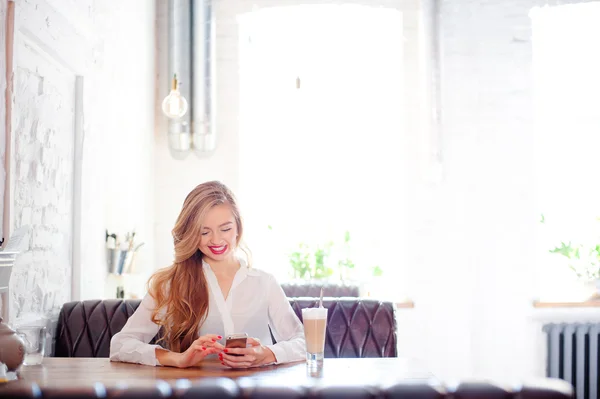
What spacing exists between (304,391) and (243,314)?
56.1 inches

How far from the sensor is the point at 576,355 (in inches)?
188

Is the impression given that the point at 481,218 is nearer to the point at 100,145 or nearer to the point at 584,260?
the point at 584,260

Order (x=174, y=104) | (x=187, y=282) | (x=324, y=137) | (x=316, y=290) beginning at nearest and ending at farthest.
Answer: (x=187, y=282) < (x=174, y=104) < (x=316, y=290) < (x=324, y=137)

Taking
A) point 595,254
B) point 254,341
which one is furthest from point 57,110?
point 595,254

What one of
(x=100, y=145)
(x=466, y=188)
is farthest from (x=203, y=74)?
(x=466, y=188)

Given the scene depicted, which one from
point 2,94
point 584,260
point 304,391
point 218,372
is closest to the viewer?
point 304,391

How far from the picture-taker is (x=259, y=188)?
17.9ft

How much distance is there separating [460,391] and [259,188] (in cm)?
455

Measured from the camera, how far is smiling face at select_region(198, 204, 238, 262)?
234 cm

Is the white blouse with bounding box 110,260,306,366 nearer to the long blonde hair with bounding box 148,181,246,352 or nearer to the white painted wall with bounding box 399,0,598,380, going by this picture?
the long blonde hair with bounding box 148,181,246,352

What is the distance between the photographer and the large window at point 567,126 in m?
5.21

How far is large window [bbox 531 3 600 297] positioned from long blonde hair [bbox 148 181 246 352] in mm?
3488

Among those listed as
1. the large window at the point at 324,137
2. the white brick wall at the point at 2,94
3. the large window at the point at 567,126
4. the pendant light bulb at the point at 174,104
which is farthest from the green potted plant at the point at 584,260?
the white brick wall at the point at 2,94

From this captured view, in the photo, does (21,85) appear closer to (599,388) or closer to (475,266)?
(475,266)
